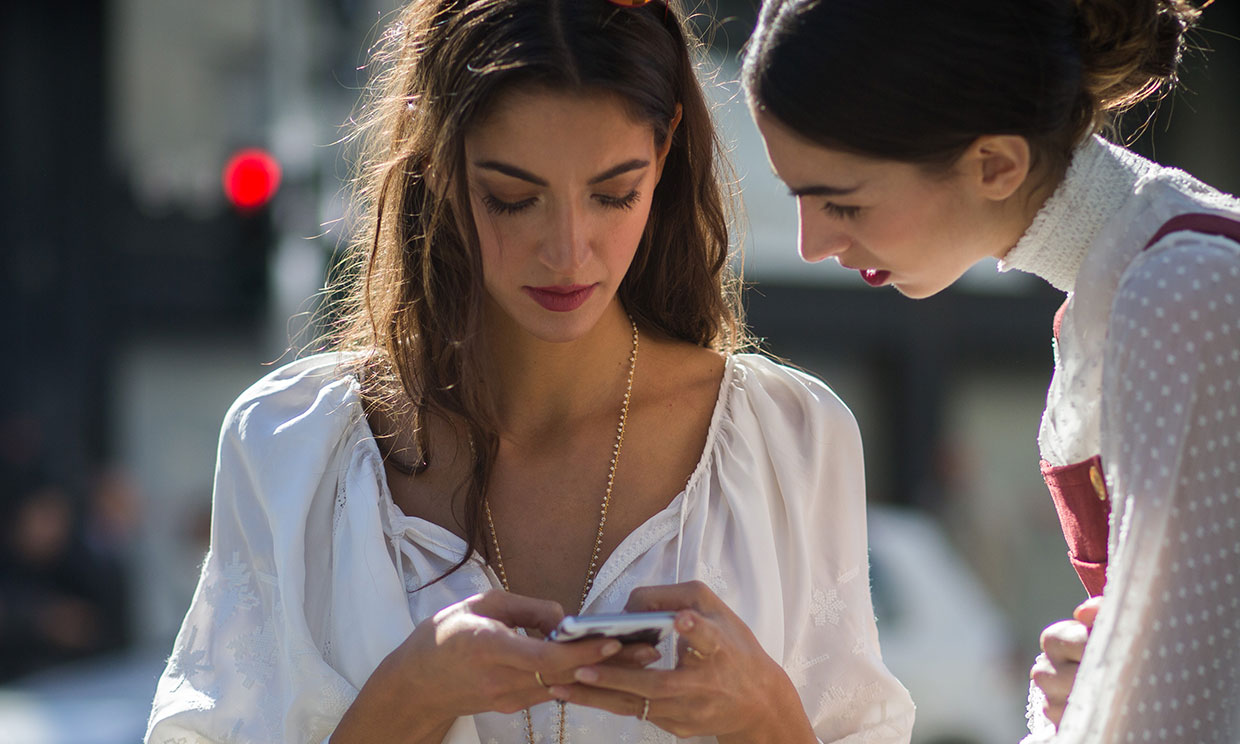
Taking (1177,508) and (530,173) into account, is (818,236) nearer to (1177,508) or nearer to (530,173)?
(530,173)

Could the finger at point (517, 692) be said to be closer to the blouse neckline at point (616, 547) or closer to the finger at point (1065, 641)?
the blouse neckline at point (616, 547)

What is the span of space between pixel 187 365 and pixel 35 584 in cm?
317

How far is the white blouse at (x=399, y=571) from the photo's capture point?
2.21 meters

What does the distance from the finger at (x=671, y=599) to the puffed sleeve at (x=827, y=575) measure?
0.46 meters

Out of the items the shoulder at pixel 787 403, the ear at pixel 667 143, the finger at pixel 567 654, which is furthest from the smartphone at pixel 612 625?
the ear at pixel 667 143

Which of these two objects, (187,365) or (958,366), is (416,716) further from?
(958,366)

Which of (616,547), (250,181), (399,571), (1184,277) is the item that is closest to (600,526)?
(616,547)

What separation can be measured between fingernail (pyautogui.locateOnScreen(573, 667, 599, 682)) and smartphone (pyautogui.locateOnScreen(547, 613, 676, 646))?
0.19 ft

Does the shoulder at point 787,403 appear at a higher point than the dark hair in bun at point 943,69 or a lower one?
lower

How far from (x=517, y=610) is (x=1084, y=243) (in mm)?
927

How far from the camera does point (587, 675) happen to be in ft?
5.79

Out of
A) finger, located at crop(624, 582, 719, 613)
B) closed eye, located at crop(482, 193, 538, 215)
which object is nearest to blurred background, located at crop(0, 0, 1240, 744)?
closed eye, located at crop(482, 193, 538, 215)

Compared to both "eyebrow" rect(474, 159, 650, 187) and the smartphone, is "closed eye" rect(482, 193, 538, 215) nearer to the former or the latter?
"eyebrow" rect(474, 159, 650, 187)

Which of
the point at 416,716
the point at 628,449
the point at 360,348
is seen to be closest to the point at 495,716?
the point at 416,716
